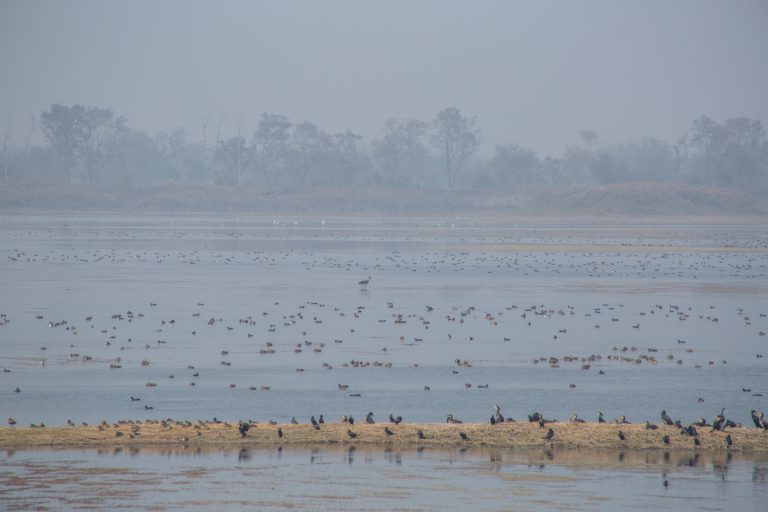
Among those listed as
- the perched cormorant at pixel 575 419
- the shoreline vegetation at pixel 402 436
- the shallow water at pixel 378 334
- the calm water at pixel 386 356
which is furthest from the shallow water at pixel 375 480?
the shallow water at pixel 378 334

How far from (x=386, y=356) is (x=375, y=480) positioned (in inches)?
491

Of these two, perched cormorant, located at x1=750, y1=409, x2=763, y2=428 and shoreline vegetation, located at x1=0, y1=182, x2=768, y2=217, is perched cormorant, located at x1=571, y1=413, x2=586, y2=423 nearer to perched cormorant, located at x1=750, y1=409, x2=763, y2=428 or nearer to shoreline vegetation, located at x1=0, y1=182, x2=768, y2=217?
perched cormorant, located at x1=750, y1=409, x2=763, y2=428

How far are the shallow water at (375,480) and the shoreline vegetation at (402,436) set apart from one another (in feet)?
1.06

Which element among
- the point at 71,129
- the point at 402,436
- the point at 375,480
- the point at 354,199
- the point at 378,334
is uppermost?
the point at 71,129

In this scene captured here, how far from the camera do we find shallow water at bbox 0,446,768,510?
17719mm

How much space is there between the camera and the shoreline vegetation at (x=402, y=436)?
21172 millimetres

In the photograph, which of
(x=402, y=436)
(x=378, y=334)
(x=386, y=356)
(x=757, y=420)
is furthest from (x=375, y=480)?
(x=378, y=334)

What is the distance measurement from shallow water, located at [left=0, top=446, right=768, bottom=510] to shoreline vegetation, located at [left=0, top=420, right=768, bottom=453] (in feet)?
1.06

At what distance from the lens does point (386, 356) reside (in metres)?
31.6

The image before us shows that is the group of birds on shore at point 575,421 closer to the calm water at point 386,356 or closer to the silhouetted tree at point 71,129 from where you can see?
the calm water at point 386,356

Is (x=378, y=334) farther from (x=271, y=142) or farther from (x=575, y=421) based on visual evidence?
(x=271, y=142)

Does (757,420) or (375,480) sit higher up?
(757,420)

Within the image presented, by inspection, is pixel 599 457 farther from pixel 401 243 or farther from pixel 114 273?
pixel 401 243

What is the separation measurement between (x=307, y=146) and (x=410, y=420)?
170788mm
